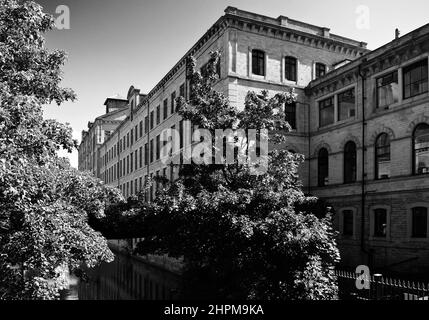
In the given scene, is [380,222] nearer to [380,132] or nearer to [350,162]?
[350,162]

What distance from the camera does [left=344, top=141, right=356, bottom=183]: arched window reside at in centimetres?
2508

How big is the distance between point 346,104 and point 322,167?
4475mm

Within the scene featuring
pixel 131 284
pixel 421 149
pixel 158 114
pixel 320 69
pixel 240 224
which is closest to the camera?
pixel 240 224

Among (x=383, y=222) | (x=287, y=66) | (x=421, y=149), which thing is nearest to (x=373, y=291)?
(x=383, y=222)

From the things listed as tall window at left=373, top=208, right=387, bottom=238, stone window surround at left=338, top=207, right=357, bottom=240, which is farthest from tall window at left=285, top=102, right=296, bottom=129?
tall window at left=373, top=208, right=387, bottom=238

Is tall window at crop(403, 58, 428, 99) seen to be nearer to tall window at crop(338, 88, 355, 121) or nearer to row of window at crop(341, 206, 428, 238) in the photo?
tall window at crop(338, 88, 355, 121)

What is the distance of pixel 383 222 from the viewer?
22609 mm

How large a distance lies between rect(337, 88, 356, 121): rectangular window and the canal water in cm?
1487

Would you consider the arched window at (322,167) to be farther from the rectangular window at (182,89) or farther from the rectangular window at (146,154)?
the rectangular window at (146,154)

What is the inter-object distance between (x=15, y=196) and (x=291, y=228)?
9233 mm

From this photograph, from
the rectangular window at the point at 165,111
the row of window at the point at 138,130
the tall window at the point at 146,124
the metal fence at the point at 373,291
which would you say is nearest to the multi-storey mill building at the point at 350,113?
the row of window at the point at 138,130

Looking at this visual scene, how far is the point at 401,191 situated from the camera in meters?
21.5
